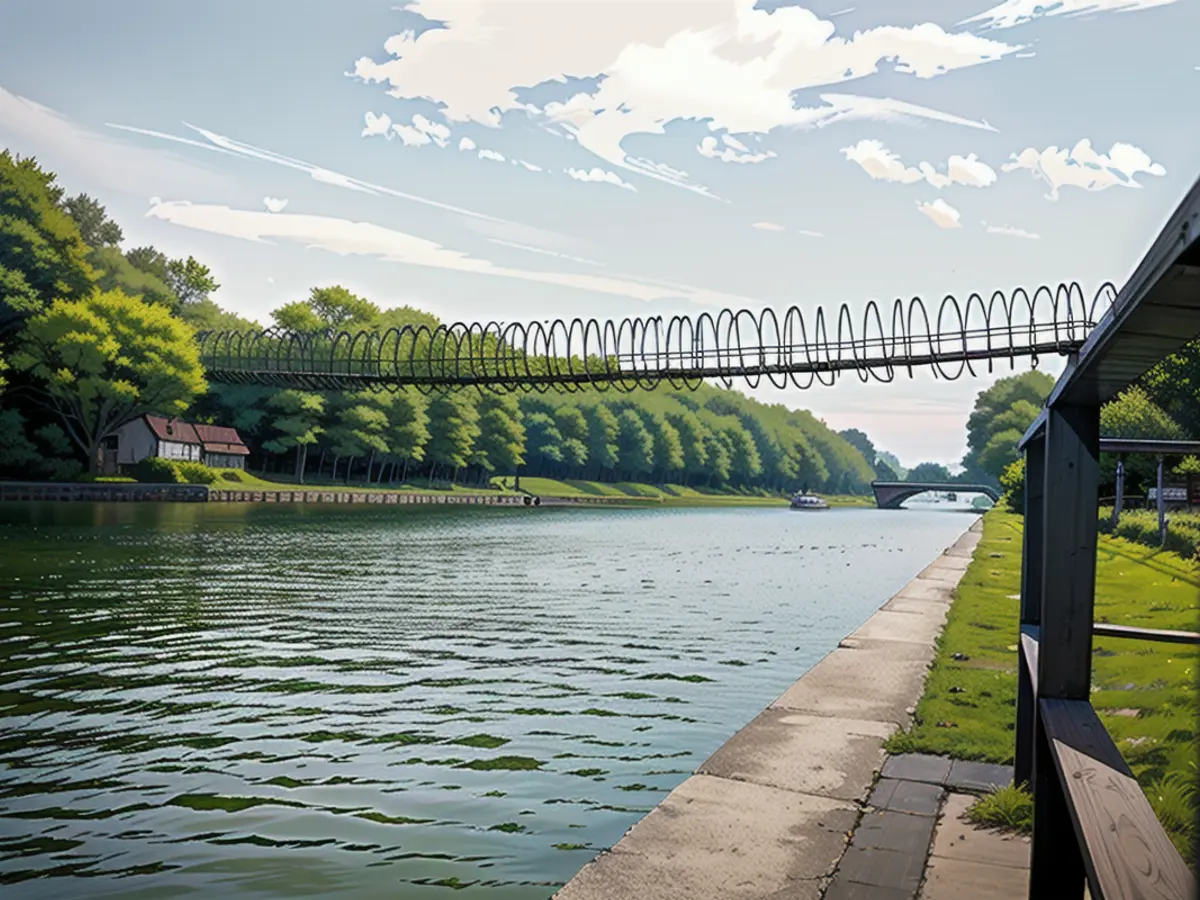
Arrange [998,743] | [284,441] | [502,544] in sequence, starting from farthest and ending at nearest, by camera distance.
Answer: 1. [284,441]
2. [502,544]
3. [998,743]

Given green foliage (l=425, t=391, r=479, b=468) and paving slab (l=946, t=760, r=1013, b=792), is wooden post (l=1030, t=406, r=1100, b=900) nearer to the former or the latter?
paving slab (l=946, t=760, r=1013, b=792)

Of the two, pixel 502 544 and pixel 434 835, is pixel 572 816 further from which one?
pixel 502 544

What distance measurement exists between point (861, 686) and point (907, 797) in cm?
443

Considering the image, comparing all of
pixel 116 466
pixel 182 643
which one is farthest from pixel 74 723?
pixel 116 466

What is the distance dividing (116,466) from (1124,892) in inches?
3683

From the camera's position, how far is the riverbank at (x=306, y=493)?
67.4 metres

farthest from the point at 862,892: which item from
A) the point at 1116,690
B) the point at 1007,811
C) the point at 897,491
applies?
the point at 897,491

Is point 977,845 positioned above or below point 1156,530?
below

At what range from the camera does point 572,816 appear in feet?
28.8

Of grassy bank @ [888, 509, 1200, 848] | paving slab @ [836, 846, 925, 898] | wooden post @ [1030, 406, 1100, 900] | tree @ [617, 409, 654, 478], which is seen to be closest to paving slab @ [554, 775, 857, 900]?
paving slab @ [836, 846, 925, 898]

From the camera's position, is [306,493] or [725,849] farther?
[306,493]

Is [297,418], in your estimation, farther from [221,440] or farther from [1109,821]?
[1109,821]

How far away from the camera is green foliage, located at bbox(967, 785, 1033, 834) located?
22.9 feet

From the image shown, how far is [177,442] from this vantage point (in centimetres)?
9662
